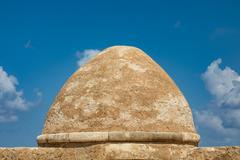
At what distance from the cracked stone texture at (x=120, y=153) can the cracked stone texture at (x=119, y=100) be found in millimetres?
322

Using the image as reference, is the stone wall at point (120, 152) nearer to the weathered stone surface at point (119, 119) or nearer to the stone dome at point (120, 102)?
the weathered stone surface at point (119, 119)

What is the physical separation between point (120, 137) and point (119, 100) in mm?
682

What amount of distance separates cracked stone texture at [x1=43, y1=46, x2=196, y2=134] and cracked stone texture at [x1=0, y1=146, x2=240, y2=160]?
32cm

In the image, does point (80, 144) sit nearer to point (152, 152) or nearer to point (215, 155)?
point (152, 152)

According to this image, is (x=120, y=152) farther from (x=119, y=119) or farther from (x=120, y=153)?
(x=119, y=119)

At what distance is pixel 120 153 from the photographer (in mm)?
6992

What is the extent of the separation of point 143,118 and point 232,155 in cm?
154

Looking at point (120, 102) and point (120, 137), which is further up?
point (120, 102)

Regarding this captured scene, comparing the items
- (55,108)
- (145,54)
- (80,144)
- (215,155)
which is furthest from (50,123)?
(215,155)

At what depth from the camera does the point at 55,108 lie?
26.4 feet

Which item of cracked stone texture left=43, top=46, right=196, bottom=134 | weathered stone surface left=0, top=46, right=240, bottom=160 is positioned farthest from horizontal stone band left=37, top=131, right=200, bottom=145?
cracked stone texture left=43, top=46, right=196, bottom=134

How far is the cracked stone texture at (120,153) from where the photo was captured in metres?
6.78

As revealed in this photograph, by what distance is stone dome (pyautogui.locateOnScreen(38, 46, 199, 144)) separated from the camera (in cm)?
733

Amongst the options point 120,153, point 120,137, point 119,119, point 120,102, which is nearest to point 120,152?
point 120,153
